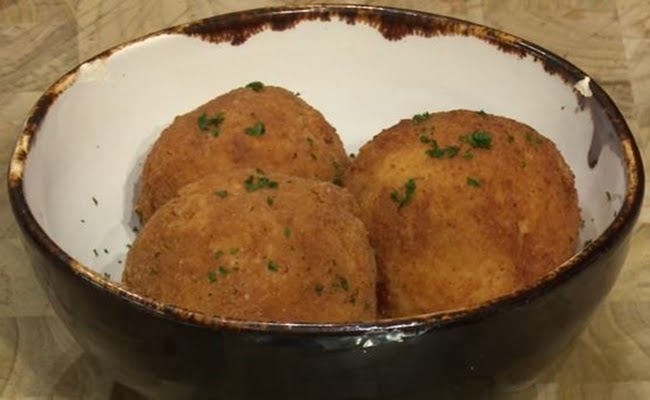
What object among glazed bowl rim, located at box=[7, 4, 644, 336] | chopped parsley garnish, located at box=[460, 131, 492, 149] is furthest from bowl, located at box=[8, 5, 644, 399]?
chopped parsley garnish, located at box=[460, 131, 492, 149]

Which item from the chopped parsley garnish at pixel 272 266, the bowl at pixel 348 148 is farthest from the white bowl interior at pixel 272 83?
the chopped parsley garnish at pixel 272 266

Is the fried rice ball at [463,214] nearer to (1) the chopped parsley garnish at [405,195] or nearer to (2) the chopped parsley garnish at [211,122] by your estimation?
(1) the chopped parsley garnish at [405,195]

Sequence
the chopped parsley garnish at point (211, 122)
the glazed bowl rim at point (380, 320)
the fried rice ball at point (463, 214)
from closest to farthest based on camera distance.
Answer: the glazed bowl rim at point (380, 320), the fried rice ball at point (463, 214), the chopped parsley garnish at point (211, 122)

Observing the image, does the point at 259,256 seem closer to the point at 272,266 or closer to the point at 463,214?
the point at 272,266

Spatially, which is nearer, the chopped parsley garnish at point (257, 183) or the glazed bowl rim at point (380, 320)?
the glazed bowl rim at point (380, 320)

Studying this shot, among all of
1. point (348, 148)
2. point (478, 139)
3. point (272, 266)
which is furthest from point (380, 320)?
point (348, 148)

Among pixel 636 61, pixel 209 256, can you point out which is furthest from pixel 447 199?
pixel 636 61

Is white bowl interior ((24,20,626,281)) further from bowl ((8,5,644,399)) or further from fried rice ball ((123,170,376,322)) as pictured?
fried rice ball ((123,170,376,322))
